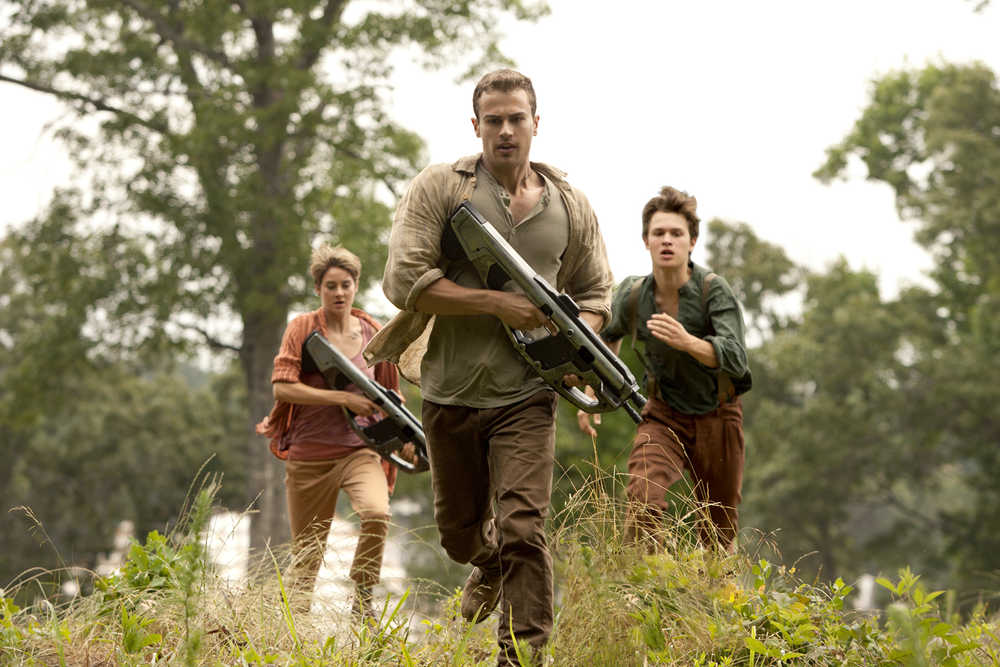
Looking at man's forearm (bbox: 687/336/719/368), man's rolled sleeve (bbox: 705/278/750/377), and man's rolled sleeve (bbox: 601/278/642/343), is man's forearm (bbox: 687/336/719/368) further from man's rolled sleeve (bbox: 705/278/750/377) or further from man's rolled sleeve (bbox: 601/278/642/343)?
man's rolled sleeve (bbox: 601/278/642/343)

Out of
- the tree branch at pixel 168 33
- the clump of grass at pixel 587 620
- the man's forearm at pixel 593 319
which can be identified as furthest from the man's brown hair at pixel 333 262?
the tree branch at pixel 168 33

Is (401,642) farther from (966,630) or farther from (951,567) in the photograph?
(951,567)

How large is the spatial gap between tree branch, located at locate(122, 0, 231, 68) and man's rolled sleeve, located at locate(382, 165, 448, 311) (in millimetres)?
15671

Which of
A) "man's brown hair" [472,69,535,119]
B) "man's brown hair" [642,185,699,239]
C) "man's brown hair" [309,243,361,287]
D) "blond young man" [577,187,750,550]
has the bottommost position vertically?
"blond young man" [577,187,750,550]

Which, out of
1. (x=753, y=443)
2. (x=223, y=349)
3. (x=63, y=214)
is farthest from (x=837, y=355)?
(x=63, y=214)

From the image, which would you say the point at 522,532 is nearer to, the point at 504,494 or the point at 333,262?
the point at 504,494

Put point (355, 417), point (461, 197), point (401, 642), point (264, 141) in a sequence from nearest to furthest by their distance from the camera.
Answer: point (401, 642) → point (461, 197) → point (355, 417) → point (264, 141)

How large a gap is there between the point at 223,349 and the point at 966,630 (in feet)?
51.1

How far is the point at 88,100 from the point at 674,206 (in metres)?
15.3

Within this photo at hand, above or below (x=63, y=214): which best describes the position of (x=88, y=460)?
below

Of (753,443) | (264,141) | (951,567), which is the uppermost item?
(264,141)

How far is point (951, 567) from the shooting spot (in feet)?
98.5

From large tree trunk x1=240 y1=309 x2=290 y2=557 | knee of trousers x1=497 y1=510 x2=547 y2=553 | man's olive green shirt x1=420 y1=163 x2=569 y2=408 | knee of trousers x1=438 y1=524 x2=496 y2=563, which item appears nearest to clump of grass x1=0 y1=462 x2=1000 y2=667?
knee of trousers x1=497 y1=510 x2=547 y2=553

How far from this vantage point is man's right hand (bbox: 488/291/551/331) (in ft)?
13.5
